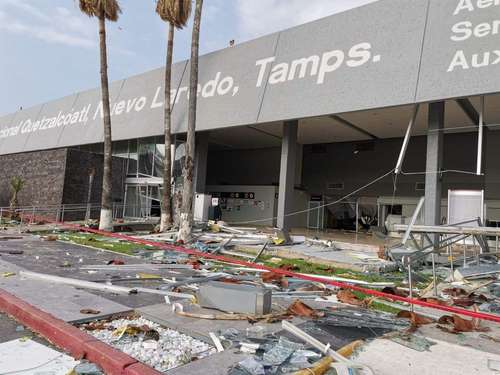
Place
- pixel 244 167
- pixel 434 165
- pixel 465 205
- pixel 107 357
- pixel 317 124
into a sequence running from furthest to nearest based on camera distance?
pixel 244 167
pixel 317 124
pixel 465 205
pixel 434 165
pixel 107 357

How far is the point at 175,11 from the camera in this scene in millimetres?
18391

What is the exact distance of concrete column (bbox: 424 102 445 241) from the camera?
1298 cm

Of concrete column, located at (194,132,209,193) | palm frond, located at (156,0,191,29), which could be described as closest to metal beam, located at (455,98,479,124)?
concrete column, located at (194,132,209,193)

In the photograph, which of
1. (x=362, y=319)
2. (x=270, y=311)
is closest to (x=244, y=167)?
(x=270, y=311)

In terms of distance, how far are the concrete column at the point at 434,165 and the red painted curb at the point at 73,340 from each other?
462 inches

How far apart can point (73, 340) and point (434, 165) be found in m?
12.2

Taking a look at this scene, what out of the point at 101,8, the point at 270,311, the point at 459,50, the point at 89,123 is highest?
the point at 101,8

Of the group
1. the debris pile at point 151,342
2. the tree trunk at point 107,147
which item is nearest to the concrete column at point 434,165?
the debris pile at point 151,342

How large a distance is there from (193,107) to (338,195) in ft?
49.0

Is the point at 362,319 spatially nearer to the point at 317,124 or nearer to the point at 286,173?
the point at 286,173

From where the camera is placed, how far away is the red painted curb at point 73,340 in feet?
12.1

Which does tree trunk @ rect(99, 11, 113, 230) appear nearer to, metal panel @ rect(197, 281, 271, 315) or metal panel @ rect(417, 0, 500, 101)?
metal panel @ rect(417, 0, 500, 101)

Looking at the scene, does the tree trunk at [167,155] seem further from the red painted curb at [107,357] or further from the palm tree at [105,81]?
the red painted curb at [107,357]

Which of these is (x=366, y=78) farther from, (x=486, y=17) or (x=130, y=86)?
(x=130, y=86)
